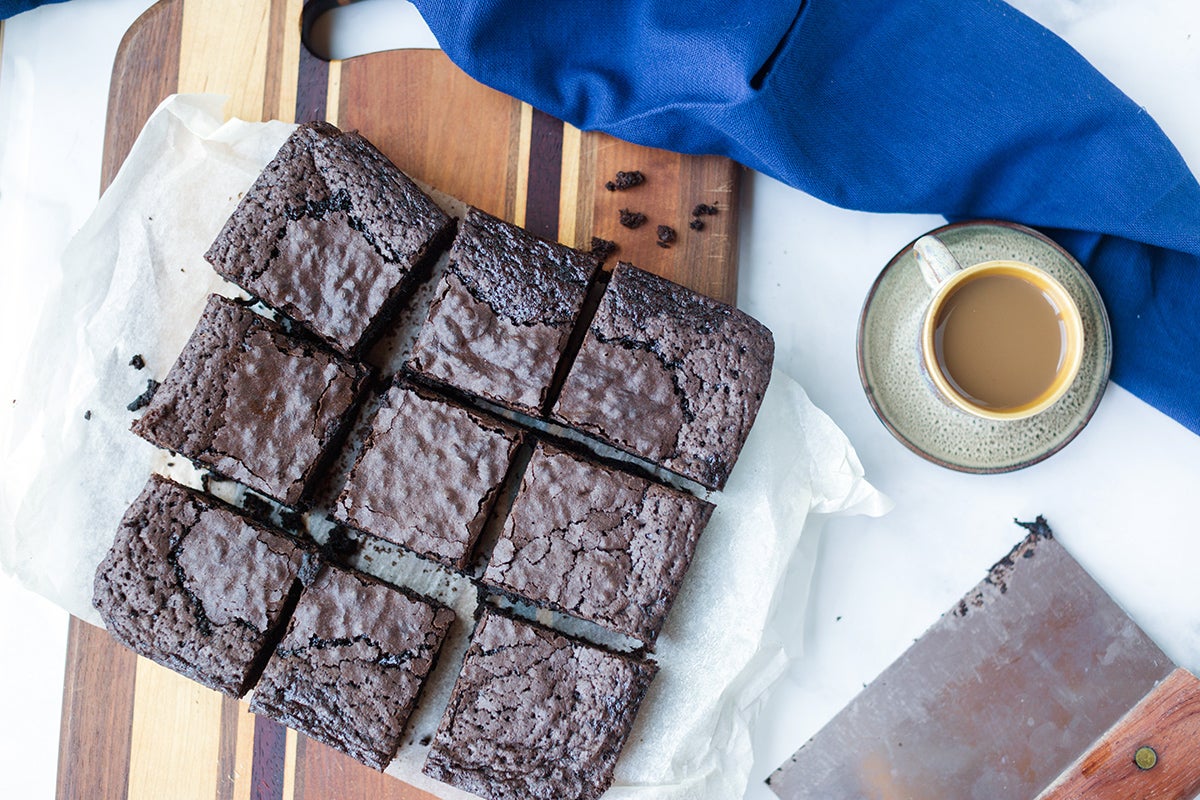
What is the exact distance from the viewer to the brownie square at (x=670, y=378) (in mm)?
2969

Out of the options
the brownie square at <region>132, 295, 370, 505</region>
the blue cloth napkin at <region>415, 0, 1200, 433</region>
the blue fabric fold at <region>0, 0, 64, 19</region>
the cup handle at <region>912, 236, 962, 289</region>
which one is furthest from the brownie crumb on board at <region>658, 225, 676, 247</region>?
the blue fabric fold at <region>0, 0, 64, 19</region>

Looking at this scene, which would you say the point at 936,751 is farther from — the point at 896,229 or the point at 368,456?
the point at 368,456

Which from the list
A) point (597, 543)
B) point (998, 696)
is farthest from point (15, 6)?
point (998, 696)

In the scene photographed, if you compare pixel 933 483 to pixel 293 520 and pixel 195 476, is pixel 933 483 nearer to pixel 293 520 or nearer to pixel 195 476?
pixel 293 520

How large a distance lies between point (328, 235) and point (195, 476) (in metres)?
1.02

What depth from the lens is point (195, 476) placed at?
3248 millimetres

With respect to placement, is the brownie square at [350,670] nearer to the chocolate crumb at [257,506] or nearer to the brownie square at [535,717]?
the brownie square at [535,717]

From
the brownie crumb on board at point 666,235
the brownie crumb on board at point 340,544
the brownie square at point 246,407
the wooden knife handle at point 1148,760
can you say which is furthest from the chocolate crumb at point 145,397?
the wooden knife handle at point 1148,760

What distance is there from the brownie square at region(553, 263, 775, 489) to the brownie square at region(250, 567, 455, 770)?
0.91m

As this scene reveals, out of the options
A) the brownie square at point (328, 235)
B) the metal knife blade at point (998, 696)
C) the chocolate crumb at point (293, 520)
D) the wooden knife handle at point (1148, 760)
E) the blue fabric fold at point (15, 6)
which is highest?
the blue fabric fold at point (15, 6)

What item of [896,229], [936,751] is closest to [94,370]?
[896,229]

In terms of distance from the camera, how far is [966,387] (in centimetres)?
290

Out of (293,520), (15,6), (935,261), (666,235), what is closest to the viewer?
(935,261)

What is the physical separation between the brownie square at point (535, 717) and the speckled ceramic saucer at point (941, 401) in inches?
48.0
